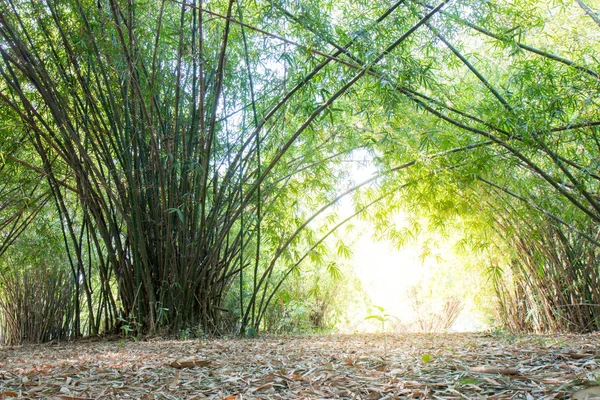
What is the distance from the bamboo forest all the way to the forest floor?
0.03ft

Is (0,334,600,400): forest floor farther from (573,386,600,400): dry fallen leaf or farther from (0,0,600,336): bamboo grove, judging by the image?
(0,0,600,336): bamboo grove

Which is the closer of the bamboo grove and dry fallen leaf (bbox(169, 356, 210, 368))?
dry fallen leaf (bbox(169, 356, 210, 368))

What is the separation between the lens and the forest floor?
1202 millimetres

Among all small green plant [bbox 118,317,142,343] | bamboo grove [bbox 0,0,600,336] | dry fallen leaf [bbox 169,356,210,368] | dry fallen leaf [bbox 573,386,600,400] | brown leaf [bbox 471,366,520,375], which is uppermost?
bamboo grove [bbox 0,0,600,336]

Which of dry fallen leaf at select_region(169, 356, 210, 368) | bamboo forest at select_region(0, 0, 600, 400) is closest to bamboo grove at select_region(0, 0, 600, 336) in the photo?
bamboo forest at select_region(0, 0, 600, 400)

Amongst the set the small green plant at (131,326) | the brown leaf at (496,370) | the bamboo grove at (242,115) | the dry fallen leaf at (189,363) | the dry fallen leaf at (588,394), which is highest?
the bamboo grove at (242,115)

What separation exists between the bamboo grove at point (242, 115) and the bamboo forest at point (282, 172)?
0.02 meters

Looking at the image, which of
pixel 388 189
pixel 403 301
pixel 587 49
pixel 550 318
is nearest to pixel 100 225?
pixel 388 189

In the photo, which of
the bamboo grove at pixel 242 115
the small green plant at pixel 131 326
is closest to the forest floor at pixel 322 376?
the small green plant at pixel 131 326

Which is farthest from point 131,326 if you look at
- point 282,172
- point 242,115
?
point 242,115

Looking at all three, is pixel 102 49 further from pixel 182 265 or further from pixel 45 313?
pixel 45 313

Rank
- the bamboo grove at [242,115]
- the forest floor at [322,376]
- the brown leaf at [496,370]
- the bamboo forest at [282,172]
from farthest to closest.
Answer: the bamboo grove at [242,115]
the bamboo forest at [282,172]
the brown leaf at [496,370]
the forest floor at [322,376]

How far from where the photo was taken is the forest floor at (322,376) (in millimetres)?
1202

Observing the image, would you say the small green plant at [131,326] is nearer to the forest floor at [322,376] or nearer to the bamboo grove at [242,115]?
the bamboo grove at [242,115]
